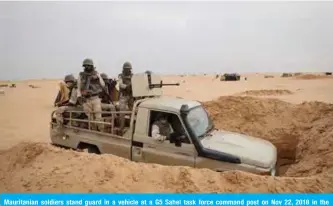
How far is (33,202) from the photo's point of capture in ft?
13.2

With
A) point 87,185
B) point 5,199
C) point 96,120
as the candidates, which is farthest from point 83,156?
point 96,120

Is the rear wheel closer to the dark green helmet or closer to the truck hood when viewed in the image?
the truck hood

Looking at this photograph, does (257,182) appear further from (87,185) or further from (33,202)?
(33,202)

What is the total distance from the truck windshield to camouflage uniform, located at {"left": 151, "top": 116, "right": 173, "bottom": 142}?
369 millimetres

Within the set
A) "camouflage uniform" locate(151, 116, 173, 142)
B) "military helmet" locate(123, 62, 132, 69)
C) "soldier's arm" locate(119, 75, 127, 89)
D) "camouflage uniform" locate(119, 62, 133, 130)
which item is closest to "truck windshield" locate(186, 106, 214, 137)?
"camouflage uniform" locate(151, 116, 173, 142)

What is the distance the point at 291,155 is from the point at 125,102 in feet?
13.6

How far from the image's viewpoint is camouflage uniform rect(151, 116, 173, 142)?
18.9ft

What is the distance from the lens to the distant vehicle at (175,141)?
5.40 m

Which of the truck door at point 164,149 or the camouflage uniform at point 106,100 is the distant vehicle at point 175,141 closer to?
the truck door at point 164,149

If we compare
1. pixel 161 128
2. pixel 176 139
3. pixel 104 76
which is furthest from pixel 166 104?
pixel 104 76

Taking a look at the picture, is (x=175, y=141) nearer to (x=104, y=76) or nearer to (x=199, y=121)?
(x=199, y=121)

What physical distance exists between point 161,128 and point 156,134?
0.16 m

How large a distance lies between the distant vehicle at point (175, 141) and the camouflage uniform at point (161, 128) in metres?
0.09
